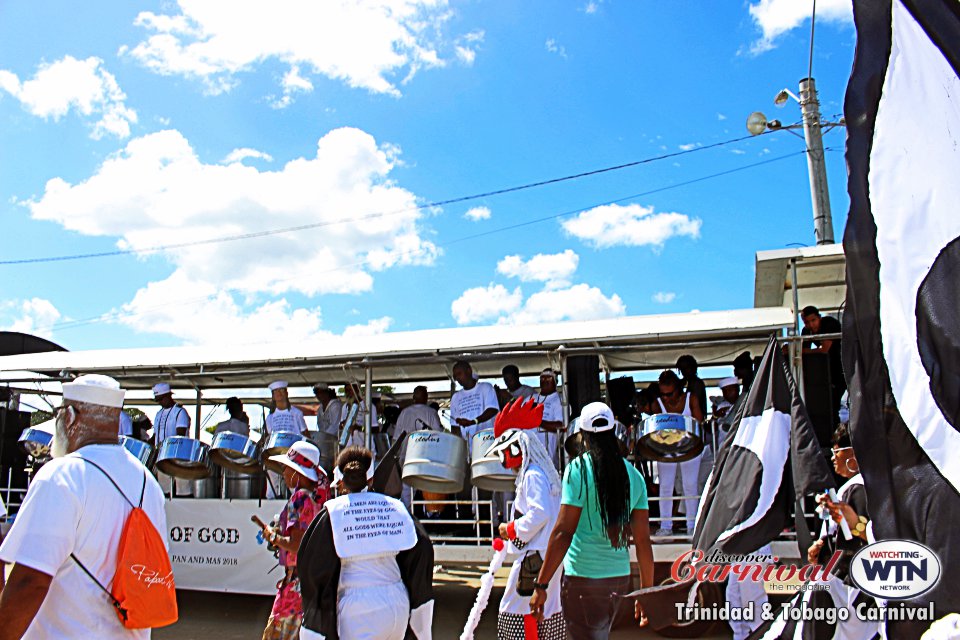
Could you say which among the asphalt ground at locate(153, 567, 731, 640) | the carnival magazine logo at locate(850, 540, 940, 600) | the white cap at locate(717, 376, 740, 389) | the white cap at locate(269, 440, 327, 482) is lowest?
the asphalt ground at locate(153, 567, 731, 640)

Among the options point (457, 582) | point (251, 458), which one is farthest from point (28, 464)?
point (457, 582)

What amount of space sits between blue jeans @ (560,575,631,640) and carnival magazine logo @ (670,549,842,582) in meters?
0.78

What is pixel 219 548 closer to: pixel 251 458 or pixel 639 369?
pixel 251 458

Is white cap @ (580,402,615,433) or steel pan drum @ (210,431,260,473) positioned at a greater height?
white cap @ (580,402,615,433)

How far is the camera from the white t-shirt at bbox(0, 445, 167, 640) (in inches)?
99.2

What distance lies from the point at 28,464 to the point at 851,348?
10.6 m

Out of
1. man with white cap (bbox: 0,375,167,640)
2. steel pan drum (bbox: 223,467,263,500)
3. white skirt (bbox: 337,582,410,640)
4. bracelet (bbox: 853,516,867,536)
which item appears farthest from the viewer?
steel pan drum (bbox: 223,467,263,500)

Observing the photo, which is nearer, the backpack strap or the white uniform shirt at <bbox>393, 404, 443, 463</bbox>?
the backpack strap

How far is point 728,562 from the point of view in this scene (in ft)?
16.5

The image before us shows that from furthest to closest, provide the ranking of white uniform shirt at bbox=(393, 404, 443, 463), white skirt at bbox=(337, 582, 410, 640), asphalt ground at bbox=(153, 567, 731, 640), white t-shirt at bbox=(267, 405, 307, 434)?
white t-shirt at bbox=(267, 405, 307, 434)
white uniform shirt at bbox=(393, 404, 443, 463)
asphalt ground at bbox=(153, 567, 731, 640)
white skirt at bbox=(337, 582, 410, 640)

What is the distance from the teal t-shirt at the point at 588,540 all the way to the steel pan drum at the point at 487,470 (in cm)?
231

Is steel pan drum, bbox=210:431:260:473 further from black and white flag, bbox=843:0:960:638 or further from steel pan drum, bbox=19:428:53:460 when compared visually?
black and white flag, bbox=843:0:960:638

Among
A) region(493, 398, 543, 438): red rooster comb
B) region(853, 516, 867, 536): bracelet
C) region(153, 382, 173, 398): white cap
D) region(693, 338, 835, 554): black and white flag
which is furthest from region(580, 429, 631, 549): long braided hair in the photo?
region(153, 382, 173, 398): white cap

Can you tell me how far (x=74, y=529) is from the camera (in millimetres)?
2605
